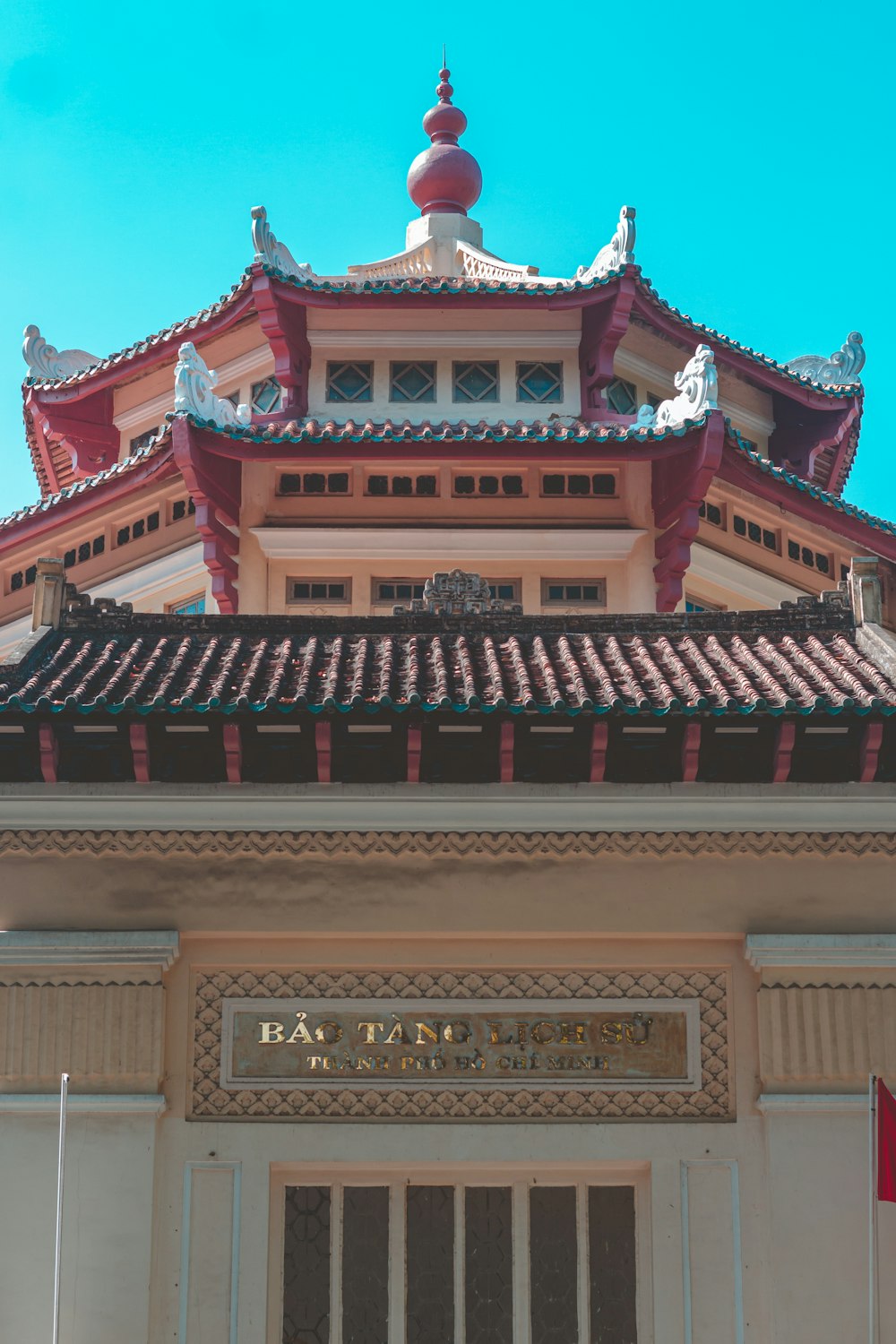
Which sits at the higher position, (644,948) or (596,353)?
(596,353)

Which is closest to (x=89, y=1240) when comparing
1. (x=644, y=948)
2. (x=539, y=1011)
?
(x=539, y=1011)

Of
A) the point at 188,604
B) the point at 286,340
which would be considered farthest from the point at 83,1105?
the point at 286,340

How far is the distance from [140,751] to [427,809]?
7.10ft

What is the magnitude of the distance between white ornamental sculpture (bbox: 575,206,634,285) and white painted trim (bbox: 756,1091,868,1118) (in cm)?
1236

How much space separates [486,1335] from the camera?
514 inches

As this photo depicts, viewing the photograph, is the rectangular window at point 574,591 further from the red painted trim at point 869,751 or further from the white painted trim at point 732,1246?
the white painted trim at point 732,1246

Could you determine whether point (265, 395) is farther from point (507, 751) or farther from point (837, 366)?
point (507, 751)

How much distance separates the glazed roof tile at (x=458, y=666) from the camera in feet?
43.8

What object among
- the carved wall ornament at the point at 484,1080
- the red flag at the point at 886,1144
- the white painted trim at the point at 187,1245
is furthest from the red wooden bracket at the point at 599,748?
the white painted trim at the point at 187,1245

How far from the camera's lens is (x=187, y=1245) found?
1296cm

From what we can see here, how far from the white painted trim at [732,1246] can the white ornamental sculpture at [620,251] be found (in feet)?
41.5

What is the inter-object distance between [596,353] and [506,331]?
4.03 feet

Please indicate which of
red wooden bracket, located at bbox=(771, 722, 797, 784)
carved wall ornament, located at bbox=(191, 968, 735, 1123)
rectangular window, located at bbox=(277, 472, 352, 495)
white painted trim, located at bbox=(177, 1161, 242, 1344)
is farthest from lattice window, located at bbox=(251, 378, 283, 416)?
white painted trim, located at bbox=(177, 1161, 242, 1344)

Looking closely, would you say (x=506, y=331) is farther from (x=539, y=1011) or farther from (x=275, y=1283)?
(x=275, y=1283)
